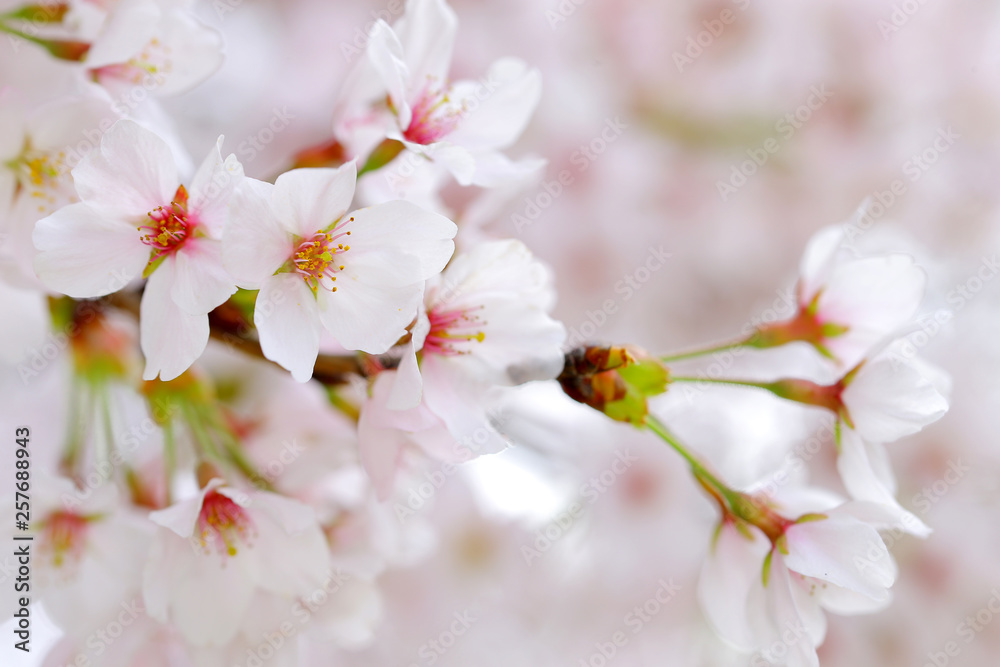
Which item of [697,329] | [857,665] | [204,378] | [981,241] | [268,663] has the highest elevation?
[981,241]

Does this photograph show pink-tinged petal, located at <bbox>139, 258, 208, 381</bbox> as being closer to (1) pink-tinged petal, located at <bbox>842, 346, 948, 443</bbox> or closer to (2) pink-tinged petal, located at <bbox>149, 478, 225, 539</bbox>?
(2) pink-tinged petal, located at <bbox>149, 478, 225, 539</bbox>

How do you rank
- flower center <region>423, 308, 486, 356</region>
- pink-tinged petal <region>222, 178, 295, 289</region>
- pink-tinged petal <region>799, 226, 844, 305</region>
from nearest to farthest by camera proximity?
pink-tinged petal <region>222, 178, 295, 289</region> < flower center <region>423, 308, 486, 356</region> < pink-tinged petal <region>799, 226, 844, 305</region>

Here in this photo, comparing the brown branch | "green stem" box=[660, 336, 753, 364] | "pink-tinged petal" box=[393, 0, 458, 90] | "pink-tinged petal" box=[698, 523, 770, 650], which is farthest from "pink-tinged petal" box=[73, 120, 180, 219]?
"pink-tinged petal" box=[698, 523, 770, 650]

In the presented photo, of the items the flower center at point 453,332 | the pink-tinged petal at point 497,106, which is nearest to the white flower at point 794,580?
the flower center at point 453,332

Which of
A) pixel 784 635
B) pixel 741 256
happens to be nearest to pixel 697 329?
pixel 741 256

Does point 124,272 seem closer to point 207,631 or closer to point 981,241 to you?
point 207,631

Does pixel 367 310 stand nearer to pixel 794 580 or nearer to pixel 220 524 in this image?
pixel 220 524

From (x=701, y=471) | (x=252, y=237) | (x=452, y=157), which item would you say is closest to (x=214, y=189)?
(x=252, y=237)

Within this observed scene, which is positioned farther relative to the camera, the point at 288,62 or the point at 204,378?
the point at 288,62
